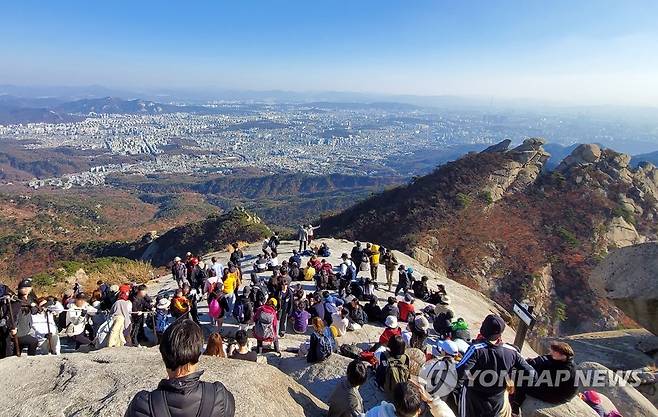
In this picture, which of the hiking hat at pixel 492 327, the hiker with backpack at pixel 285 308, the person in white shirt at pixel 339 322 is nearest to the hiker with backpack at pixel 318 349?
the hiker with backpack at pixel 285 308

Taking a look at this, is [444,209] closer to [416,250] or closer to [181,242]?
[416,250]

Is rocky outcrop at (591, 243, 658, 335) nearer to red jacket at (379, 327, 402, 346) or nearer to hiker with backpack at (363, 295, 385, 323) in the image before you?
hiker with backpack at (363, 295, 385, 323)

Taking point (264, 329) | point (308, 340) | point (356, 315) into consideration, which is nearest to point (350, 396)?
point (308, 340)

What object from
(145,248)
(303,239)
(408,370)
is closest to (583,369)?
(408,370)

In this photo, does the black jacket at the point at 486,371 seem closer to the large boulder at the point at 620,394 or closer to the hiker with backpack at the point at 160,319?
the large boulder at the point at 620,394

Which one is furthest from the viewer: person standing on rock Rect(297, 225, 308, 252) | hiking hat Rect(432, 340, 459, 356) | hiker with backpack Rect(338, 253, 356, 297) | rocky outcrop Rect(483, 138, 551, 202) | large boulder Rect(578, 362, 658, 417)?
rocky outcrop Rect(483, 138, 551, 202)

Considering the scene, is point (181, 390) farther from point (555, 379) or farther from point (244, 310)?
point (244, 310)

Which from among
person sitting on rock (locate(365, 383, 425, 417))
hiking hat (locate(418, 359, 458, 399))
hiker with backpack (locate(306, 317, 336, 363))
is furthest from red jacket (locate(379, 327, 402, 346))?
person sitting on rock (locate(365, 383, 425, 417))
